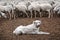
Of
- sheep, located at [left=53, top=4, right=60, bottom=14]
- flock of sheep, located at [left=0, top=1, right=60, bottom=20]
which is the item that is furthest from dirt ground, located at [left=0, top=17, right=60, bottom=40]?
sheep, located at [left=53, top=4, right=60, bottom=14]

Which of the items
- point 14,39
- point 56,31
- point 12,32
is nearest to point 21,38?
point 14,39

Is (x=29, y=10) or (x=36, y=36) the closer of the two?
(x=36, y=36)

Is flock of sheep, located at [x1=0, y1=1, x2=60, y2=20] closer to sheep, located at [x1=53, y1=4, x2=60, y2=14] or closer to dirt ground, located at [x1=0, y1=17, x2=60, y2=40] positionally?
sheep, located at [x1=53, y1=4, x2=60, y2=14]

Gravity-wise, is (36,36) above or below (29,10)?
above

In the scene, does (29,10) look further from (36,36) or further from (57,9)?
(36,36)

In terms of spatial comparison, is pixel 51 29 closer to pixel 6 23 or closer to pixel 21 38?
pixel 21 38

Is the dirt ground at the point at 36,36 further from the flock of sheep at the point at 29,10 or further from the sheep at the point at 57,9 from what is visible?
the sheep at the point at 57,9

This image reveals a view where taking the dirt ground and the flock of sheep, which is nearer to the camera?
the dirt ground

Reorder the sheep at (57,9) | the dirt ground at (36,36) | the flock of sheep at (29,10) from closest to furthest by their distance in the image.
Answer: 1. the dirt ground at (36,36)
2. the flock of sheep at (29,10)
3. the sheep at (57,9)

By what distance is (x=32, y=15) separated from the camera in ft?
32.4

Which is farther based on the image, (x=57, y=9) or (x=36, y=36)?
(x=57, y=9)

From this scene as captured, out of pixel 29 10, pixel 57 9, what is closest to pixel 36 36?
A: pixel 29 10

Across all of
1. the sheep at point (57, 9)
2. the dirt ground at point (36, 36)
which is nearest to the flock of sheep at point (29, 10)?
the sheep at point (57, 9)

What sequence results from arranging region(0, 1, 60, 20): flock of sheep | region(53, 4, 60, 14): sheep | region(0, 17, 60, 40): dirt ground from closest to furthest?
region(0, 17, 60, 40): dirt ground, region(0, 1, 60, 20): flock of sheep, region(53, 4, 60, 14): sheep
